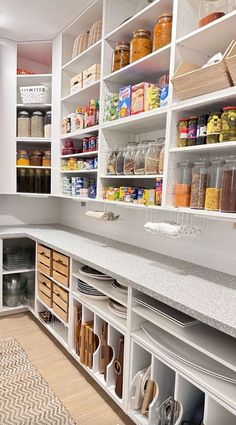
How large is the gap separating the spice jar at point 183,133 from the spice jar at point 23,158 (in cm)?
193

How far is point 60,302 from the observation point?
234 cm

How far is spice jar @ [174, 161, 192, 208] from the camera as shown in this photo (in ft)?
5.22

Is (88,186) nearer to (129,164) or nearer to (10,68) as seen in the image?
(129,164)

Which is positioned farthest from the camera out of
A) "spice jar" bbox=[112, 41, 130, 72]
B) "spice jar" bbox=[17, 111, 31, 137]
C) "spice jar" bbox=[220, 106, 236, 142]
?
"spice jar" bbox=[17, 111, 31, 137]

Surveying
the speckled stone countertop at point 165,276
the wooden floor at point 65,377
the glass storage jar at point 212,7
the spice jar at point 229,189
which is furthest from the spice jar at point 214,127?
the wooden floor at point 65,377

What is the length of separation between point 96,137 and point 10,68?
1346 millimetres

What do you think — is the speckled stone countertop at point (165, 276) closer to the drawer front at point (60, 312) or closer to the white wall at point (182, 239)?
the white wall at point (182, 239)

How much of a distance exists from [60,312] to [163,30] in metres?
2.04

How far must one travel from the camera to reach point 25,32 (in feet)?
9.07

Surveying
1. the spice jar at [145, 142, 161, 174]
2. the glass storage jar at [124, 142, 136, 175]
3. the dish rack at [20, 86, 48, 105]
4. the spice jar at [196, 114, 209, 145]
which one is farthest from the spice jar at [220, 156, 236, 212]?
the dish rack at [20, 86, 48, 105]

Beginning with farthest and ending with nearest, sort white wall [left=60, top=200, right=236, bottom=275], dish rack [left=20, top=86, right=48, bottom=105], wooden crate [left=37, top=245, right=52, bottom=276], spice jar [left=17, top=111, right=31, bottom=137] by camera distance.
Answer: spice jar [left=17, top=111, right=31, bottom=137] < dish rack [left=20, top=86, right=48, bottom=105] < wooden crate [left=37, top=245, right=52, bottom=276] < white wall [left=60, top=200, right=236, bottom=275]

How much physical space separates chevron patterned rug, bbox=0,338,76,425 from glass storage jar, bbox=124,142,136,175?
1.50 m

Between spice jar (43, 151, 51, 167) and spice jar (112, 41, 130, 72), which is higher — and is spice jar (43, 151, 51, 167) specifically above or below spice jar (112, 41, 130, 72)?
below

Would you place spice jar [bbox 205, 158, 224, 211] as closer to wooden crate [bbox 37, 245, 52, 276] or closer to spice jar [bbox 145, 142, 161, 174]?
spice jar [bbox 145, 142, 161, 174]
